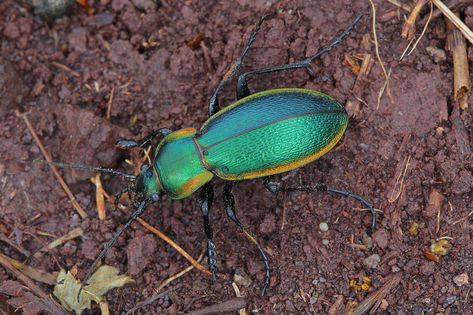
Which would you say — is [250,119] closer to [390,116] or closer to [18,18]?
[390,116]

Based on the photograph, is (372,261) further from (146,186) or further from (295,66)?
(146,186)

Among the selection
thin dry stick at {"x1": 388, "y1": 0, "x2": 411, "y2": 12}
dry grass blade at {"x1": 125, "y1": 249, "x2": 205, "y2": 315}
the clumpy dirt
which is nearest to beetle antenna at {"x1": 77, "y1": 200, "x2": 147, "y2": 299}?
the clumpy dirt

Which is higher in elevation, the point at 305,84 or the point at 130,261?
the point at 305,84

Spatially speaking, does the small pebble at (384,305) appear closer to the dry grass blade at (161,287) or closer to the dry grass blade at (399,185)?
the dry grass blade at (399,185)

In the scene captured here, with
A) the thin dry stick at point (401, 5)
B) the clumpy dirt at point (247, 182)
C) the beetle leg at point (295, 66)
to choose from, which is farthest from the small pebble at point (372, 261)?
the thin dry stick at point (401, 5)

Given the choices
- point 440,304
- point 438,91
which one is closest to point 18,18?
point 438,91
